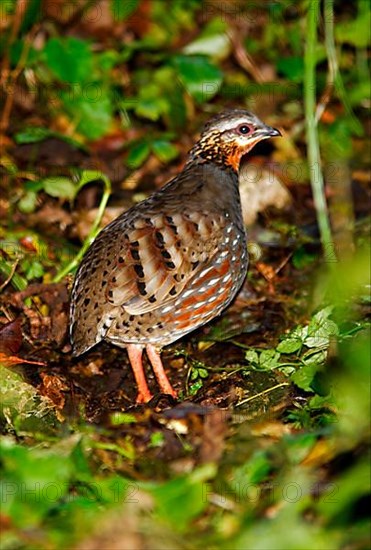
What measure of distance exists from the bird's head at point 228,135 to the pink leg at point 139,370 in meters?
1.12

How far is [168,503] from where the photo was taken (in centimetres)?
338

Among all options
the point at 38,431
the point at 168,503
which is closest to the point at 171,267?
the point at 38,431

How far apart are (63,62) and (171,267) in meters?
2.89

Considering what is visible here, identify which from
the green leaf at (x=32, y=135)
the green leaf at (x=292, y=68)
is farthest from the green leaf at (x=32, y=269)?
the green leaf at (x=292, y=68)

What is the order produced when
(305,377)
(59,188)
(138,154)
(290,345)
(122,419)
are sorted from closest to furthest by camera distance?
1. (122,419)
2. (305,377)
3. (290,345)
4. (59,188)
5. (138,154)

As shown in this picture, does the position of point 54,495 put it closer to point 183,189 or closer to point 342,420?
point 342,420

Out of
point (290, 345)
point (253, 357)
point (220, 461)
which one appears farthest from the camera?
point (253, 357)

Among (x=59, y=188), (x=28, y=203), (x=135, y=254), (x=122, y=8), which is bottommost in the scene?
(x=28, y=203)

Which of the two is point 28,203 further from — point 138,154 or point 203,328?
point 203,328

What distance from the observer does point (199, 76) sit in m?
7.44

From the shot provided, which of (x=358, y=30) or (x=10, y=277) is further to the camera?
(x=358, y=30)

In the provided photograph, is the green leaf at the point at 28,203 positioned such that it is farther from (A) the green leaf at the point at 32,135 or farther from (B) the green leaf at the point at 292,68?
(B) the green leaf at the point at 292,68

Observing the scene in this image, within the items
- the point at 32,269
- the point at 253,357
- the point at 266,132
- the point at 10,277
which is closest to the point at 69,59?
the point at 32,269

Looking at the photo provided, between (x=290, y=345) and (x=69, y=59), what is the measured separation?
341 centimetres
